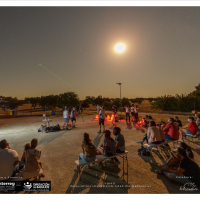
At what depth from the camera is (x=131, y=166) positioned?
174 inches

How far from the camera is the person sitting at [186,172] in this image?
3027 millimetres

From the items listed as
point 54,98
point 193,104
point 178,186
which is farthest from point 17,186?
point 54,98

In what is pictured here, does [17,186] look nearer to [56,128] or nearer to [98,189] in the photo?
[98,189]

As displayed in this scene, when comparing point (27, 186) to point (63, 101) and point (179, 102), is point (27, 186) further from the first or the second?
point (63, 101)

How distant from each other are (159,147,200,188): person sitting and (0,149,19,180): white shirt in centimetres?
422

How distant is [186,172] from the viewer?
313 cm

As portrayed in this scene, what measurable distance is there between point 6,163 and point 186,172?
4.45 meters

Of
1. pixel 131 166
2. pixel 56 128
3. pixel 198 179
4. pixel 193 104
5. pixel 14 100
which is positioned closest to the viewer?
pixel 198 179

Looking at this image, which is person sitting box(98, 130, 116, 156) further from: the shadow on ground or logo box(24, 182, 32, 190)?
logo box(24, 182, 32, 190)

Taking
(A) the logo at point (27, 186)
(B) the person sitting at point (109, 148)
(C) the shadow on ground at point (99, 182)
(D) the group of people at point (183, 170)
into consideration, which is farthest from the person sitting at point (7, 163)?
(D) the group of people at point (183, 170)

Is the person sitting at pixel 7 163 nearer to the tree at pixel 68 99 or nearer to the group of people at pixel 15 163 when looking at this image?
the group of people at pixel 15 163

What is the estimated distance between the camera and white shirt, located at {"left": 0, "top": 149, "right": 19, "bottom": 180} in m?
3.15

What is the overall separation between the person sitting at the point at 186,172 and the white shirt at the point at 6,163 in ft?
13.9

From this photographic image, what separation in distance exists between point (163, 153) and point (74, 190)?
13.2 ft
